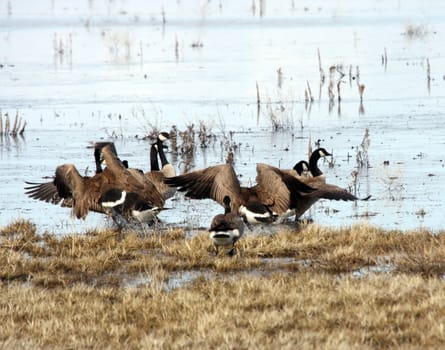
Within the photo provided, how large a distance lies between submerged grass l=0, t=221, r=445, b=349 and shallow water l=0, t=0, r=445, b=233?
213 centimetres

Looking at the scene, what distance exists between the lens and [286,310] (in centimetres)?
691

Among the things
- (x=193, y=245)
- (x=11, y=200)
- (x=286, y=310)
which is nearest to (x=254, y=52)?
(x=11, y=200)

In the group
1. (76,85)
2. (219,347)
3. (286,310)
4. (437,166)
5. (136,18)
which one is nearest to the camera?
(219,347)

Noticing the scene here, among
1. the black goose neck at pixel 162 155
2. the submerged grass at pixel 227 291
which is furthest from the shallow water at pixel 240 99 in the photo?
the submerged grass at pixel 227 291

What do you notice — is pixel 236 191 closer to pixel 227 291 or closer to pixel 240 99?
pixel 227 291

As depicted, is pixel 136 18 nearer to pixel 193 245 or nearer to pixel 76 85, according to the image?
pixel 76 85

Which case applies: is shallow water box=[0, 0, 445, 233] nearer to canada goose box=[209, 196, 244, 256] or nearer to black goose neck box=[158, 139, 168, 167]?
black goose neck box=[158, 139, 168, 167]

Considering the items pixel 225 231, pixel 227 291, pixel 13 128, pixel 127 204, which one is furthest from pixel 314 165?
pixel 13 128

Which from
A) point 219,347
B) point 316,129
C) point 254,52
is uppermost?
point 254,52

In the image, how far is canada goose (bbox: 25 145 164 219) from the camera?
11.0m

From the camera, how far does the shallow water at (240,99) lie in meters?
13.8

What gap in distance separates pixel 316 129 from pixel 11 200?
7140mm

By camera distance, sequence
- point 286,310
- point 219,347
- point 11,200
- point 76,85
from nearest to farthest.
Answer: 1. point 219,347
2. point 286,310
3. point 11,200
4. point 76,85

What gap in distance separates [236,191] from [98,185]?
68.4 inches
